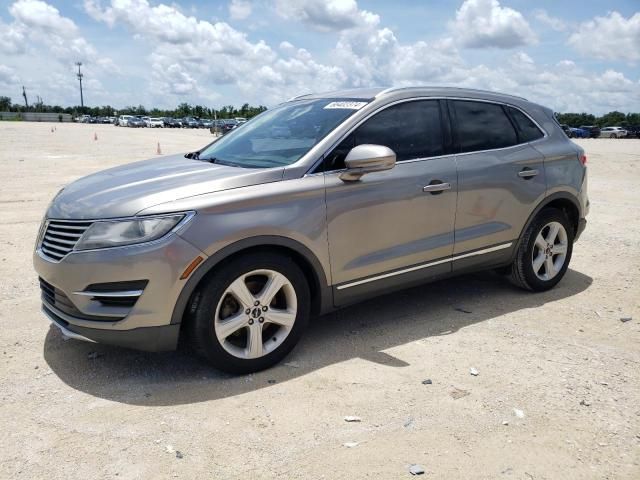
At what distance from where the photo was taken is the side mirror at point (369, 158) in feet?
12.1

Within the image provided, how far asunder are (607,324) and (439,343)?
4.86 ft

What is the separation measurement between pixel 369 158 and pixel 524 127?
2.12 meters

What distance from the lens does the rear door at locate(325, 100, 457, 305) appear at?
389cm

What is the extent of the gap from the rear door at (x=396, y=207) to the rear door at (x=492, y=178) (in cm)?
15

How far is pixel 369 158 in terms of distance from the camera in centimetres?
369

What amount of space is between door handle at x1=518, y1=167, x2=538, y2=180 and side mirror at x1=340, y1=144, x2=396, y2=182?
1.62m

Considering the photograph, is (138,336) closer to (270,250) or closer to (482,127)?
(270,250)

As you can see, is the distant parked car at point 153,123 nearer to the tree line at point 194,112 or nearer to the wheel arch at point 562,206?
the tree line at point 194,112

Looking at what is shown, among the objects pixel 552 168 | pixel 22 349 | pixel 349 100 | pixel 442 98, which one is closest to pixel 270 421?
pixel 22 349

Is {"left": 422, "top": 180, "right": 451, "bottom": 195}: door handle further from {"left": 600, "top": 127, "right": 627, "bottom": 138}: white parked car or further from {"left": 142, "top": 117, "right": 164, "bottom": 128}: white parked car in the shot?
{"left": 142, "top": 117, "right": 164, "bottom": 128}: white parked car

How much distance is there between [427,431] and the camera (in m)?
3.06

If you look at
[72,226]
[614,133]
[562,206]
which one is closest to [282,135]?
[72,226]

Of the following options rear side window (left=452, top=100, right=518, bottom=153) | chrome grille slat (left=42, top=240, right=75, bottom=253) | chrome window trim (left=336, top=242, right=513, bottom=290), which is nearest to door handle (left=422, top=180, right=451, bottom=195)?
rear side window (left=452, top=100, right=518, bottom=153)

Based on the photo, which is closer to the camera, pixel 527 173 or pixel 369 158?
pixel 369 158
